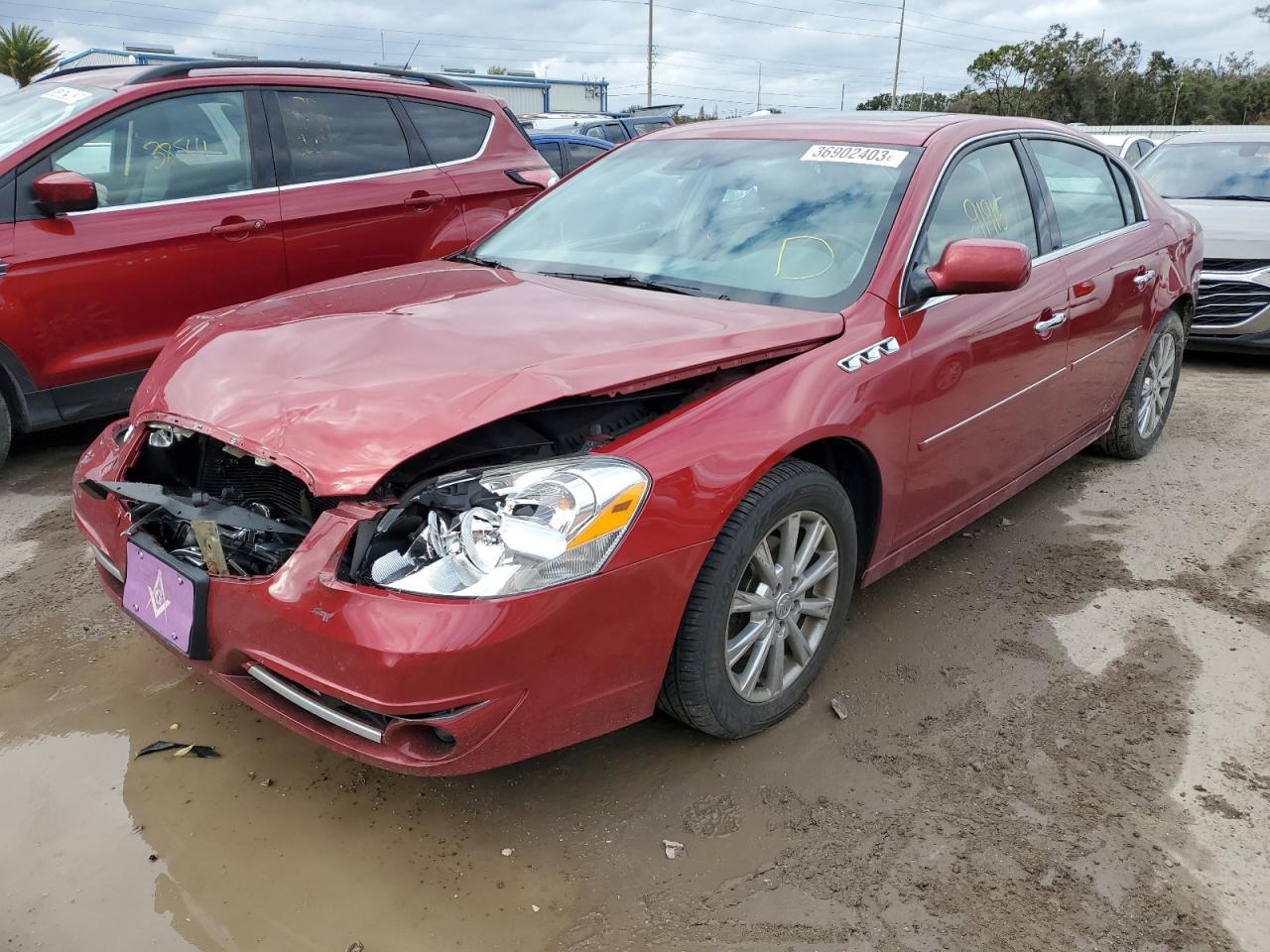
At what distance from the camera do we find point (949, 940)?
6.49 ft

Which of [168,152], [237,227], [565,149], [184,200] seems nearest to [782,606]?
[237,227]

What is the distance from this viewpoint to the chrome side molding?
8.51 feet

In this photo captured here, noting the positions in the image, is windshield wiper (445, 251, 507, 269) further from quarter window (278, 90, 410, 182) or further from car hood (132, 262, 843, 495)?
quarter window (278, 90, 410, 182)

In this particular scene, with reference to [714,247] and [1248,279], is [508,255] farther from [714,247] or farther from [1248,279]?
[1248,279]

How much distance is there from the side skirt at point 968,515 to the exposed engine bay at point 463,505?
2.87 feet

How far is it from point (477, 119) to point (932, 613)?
3.90 m

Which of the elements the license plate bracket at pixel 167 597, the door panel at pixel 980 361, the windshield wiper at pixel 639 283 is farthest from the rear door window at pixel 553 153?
the license plate bracket at pixel 167 597

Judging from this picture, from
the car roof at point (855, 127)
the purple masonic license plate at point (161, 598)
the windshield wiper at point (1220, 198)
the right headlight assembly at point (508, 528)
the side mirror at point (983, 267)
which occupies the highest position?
the car roof at point (855, 127)

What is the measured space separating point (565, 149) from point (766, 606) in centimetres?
921

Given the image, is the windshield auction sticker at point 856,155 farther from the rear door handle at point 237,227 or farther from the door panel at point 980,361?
the rear door handle at point 237,227

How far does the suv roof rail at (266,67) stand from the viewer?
4.48 m

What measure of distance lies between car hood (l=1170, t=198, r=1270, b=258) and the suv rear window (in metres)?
4.78

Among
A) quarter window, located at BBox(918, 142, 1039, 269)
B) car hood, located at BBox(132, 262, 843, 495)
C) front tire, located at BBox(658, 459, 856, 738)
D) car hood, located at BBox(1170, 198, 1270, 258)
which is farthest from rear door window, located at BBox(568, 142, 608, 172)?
front tire, located at BBox(658, 459, 856, 738)

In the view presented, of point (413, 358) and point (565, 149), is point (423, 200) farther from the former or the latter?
point (565, 149)
